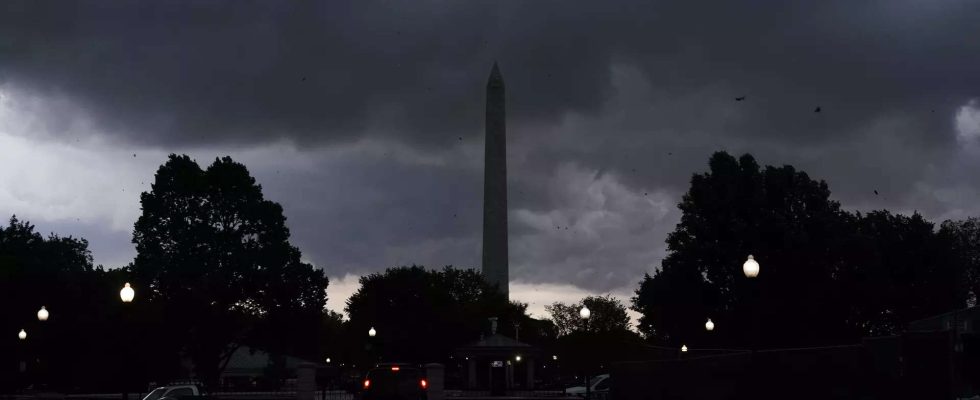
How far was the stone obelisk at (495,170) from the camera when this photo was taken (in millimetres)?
95312

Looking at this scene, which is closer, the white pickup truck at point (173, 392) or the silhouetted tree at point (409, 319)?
the white pickup truck at point (173, 392)

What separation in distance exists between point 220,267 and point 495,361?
97.7 ft

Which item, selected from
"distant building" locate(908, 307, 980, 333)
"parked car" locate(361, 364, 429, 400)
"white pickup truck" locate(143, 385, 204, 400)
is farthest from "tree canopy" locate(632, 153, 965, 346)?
"white pickup truck" locate(143, 385, 204, 400)

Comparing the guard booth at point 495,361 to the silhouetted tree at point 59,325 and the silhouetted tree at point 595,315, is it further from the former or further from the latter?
the silhouetted tree at point 595,315

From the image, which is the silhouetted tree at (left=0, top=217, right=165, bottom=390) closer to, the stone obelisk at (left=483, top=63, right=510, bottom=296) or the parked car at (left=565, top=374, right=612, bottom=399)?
the parked car at (left=565, top=374, right=612, bottom=399)

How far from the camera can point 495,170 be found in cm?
9638

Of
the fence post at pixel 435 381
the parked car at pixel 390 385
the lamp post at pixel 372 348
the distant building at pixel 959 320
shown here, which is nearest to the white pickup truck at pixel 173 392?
the parked car at pixel 390 385

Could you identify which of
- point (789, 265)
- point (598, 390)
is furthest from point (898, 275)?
point (598, 390)

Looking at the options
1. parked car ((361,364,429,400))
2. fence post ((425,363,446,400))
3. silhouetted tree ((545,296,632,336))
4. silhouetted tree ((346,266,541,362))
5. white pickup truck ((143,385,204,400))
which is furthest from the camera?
silhouetted tree ((545,296,632,336))

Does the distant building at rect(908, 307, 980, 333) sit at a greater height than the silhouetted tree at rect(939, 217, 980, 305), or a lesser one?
lesser

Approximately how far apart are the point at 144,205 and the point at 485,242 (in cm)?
3173

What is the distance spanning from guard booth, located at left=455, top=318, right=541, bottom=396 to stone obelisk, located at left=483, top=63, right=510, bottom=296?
98.6ft

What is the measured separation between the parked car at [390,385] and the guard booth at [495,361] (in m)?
26.9

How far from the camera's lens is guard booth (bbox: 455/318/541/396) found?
6444 cm
